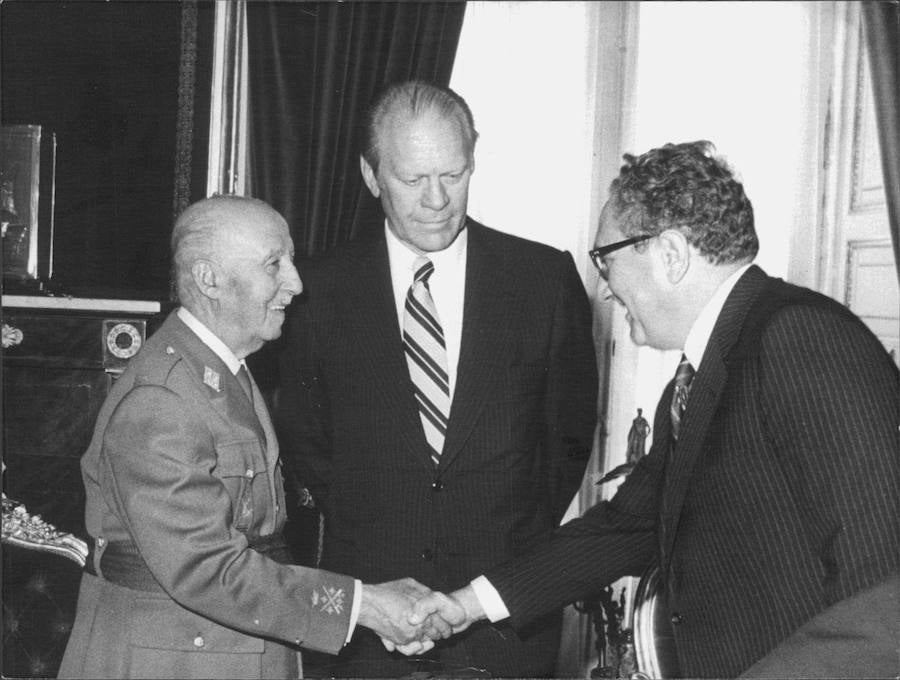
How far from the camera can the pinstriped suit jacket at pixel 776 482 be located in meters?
1.39

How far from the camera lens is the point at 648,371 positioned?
4.06 m

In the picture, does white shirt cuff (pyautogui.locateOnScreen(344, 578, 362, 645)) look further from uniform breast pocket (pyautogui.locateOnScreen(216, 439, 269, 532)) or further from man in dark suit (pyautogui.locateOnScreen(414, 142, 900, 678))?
man in dark suit (pyautogui.locateOnScreen(414, 142, 900, 678))

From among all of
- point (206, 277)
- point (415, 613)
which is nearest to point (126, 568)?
point (206, 277)

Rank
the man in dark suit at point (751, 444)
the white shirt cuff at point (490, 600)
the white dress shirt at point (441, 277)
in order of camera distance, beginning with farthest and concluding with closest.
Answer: the white dress shirt at point (441, 277) → the white shirt cuff at point (490, 600) → the man in dark suit at point (751, 444)

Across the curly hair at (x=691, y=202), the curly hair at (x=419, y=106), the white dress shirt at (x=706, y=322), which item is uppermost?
the curly hair at (x=419, y=106)

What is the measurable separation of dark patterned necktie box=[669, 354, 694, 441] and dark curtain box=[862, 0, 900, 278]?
4.93 feet

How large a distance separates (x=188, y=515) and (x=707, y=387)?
1068 mm

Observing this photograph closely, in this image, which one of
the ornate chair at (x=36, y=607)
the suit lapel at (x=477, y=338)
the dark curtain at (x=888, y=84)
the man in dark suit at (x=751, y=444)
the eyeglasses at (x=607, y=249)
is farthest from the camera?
the ornate chair at (x=36, y=607)

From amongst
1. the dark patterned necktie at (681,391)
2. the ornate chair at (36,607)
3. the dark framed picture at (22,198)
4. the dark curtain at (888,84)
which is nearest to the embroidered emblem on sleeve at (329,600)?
the dark patterned necktie at (681,391)

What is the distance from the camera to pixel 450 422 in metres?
2.44

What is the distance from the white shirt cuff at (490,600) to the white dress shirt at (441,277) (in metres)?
0.75

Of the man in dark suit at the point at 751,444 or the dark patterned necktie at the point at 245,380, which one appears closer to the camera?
the man in dark suit at the point at 751,444

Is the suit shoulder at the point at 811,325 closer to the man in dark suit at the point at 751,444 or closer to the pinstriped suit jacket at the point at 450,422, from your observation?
the man in dark suit at the point at 751,444

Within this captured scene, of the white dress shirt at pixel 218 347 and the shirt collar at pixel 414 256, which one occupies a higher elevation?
the shirt collar at pixel 414 256
